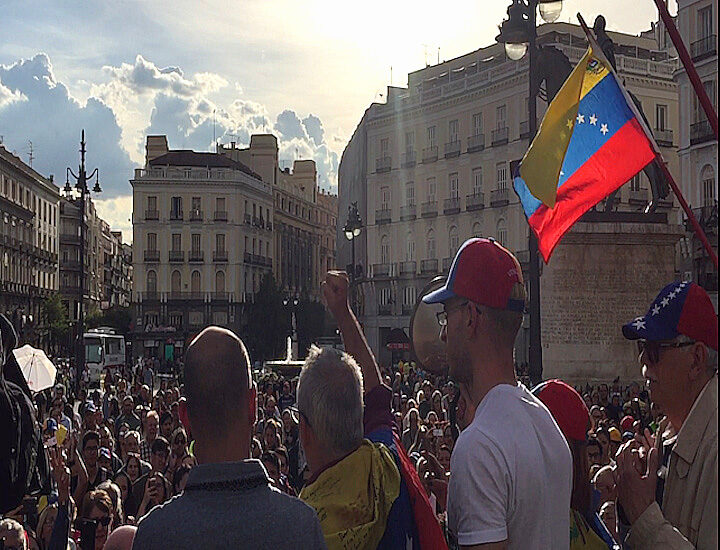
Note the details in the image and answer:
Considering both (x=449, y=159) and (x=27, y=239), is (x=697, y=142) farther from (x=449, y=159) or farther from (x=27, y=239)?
(x=27, y=239)

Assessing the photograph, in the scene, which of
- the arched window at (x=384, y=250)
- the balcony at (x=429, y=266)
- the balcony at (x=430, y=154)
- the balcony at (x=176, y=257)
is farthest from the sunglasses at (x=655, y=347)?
the balcony at (x=176, y=257)

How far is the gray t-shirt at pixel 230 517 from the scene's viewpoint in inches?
96.0

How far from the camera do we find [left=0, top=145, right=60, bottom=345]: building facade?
247 feet

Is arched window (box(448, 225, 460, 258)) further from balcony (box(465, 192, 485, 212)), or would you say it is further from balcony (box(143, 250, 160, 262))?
balcony (box(143, 250, 160, 262))

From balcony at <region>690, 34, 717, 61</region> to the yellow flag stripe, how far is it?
34.8 metres

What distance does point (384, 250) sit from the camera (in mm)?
60156

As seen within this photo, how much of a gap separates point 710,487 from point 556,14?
26.4ft

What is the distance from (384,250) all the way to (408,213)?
10.5 feet

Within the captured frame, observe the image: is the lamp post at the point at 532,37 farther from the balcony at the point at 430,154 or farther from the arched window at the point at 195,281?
the arched window at the point at 195,281

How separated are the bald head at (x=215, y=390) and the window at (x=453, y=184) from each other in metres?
53.2

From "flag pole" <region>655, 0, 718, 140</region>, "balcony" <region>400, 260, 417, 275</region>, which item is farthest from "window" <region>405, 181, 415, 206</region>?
"flag pole" <region>655, 0, 718, 140</region>

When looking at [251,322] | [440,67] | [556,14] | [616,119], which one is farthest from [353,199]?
[616,119]

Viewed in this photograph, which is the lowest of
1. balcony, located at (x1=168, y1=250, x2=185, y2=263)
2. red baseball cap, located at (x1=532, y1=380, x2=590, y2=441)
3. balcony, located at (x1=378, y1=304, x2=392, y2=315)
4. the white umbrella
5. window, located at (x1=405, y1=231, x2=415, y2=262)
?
the white umbrella

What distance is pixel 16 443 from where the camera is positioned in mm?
2938
